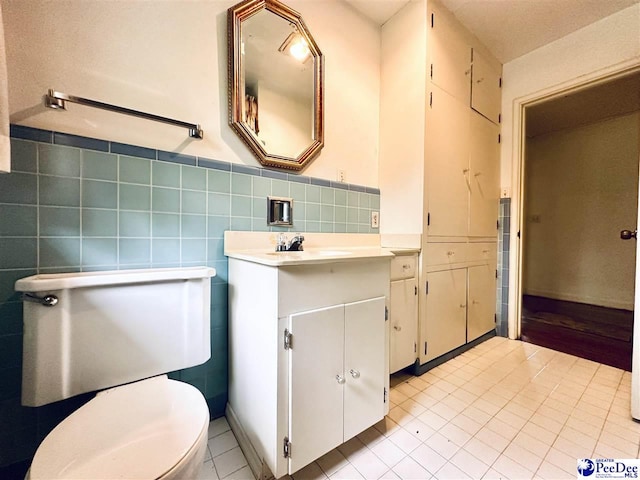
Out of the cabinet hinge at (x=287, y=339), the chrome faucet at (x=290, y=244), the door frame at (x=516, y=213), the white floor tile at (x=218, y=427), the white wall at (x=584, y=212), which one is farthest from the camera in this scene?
the white wall at (x=584, y=212)

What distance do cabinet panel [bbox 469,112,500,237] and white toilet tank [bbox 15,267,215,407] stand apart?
1970mm

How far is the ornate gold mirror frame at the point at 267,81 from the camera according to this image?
48.3 inches

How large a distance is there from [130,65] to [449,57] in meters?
1.89

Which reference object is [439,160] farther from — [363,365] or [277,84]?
[363,365]

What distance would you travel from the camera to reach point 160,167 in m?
1.08

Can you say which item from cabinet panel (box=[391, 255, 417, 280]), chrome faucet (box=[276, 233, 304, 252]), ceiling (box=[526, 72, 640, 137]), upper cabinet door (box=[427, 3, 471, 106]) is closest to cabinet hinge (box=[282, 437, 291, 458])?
chrome faucet (box=[276, 233, 304, 252])

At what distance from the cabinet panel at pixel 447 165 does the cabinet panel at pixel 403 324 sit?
17.2 inches

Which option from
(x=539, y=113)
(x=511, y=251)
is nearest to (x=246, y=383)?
(x=511, y=251)

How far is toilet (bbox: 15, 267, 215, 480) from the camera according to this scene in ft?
1.90

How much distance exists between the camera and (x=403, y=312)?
1496mm

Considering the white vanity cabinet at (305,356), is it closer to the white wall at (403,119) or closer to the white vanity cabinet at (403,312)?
the white vanity cabinet at (403,312)

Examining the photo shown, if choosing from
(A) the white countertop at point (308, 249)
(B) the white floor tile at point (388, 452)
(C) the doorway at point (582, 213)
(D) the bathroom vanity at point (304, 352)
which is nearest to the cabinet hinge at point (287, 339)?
(D) the bathroom vanity at point (304, 352)

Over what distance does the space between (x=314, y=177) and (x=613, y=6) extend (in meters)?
2.29

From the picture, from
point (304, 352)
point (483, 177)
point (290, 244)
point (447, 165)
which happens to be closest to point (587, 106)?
point (483, 177)
